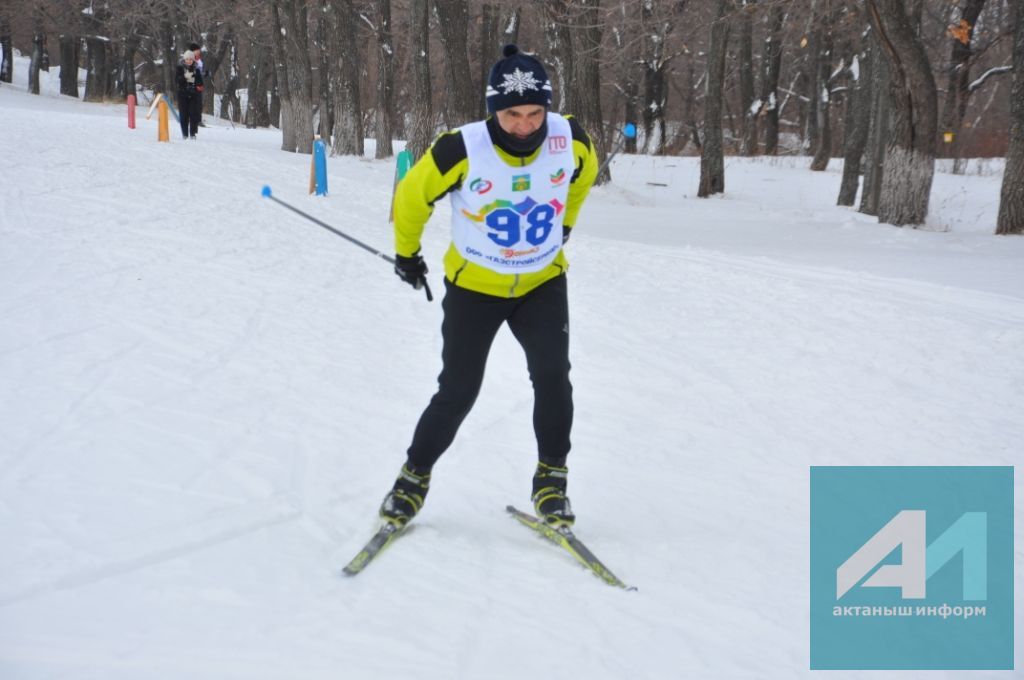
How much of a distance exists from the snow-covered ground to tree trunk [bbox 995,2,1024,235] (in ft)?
4.18

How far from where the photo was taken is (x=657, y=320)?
747 cm

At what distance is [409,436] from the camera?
5.09 m

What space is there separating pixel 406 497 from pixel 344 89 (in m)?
16.5

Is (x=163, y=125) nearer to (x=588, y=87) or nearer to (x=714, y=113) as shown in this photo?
(x=588, y=87)

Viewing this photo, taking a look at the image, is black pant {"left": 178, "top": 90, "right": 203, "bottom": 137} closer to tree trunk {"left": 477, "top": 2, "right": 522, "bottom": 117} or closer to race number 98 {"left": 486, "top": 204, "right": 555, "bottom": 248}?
tree trunk {"left": 477, "top": 2, "right": 522, "bottom": 117}

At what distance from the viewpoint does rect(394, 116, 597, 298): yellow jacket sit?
3459 millimetres

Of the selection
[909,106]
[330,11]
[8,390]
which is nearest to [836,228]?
[909,106]

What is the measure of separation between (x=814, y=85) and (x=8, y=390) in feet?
92.9

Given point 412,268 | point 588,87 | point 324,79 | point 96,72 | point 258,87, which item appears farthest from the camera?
point 96,72

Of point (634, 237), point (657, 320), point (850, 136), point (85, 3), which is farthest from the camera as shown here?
point (85, 3)

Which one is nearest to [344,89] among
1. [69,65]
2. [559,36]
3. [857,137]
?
[559,36]

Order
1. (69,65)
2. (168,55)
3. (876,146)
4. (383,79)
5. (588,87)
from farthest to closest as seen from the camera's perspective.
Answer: (69,65) < (168,55) < (383,79) < (588,87) < (876,146)

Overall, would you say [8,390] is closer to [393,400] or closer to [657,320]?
[393,400]

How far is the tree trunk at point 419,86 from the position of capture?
16.4 metres
